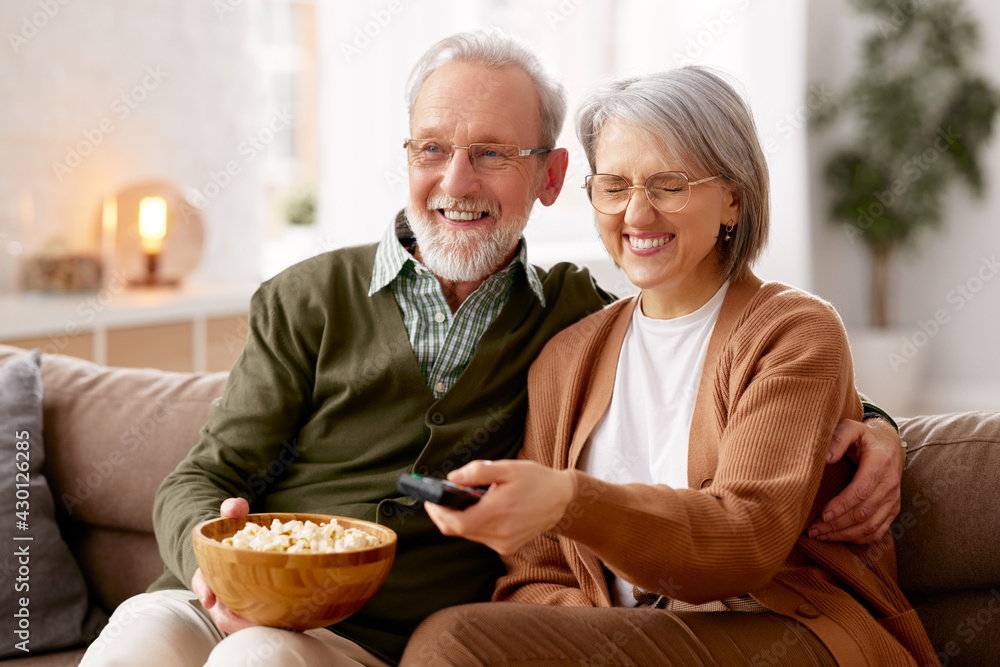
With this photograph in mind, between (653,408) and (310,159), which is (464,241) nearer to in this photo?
(653,408)

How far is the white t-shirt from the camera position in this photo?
59.8 inches

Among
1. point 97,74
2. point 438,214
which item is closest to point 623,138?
point 438,214

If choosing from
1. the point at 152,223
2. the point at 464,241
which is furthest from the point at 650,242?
the point at 152,223

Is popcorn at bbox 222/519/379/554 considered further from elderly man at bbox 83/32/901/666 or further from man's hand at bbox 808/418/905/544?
man's hand at bbox 808/418/905/544

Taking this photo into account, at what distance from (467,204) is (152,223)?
204cm

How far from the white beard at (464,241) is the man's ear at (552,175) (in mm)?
96

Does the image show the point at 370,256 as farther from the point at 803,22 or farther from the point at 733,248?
the point at 803,22

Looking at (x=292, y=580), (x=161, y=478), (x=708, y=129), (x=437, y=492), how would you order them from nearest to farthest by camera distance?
(x=437, y=492) → (x=292, y=580) → (x=708, y=129) → (x=161, y=478)

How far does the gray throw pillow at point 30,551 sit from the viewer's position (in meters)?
1.79

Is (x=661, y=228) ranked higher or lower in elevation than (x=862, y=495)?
higher

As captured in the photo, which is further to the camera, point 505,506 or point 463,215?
point 463,215

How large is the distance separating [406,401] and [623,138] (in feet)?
1.88

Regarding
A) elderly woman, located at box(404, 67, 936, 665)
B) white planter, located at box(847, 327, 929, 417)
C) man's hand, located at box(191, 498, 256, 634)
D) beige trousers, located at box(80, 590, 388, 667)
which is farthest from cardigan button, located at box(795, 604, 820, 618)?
white planter, located at box(847, 327, 929, 417)

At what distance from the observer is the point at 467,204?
5.74ft
